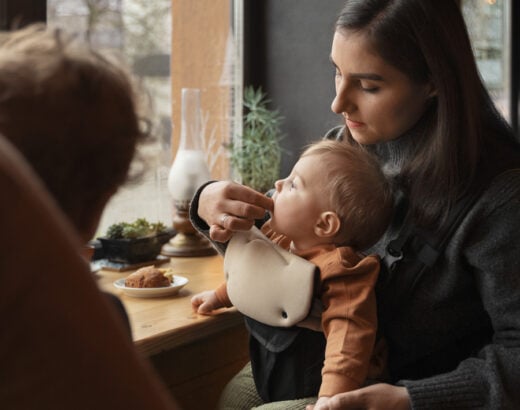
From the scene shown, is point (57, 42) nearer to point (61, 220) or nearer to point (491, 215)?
point (61, 220)

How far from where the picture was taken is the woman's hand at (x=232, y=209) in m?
1.58

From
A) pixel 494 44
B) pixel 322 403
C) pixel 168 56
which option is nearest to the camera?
pixel 322 403

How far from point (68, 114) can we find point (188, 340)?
1100 millimetres

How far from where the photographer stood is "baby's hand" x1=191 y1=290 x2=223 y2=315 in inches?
70.7

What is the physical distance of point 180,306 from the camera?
185 cm

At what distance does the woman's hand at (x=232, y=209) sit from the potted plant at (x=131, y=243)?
560mm

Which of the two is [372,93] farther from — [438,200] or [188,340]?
[188,340]

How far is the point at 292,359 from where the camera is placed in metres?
1.55

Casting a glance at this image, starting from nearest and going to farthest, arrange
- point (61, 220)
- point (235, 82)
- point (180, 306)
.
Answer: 1. point (61, 220)
2. point (180, 306)
3. point (235, 82)

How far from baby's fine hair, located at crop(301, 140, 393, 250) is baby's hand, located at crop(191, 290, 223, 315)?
405mm

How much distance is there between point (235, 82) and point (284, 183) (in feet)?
4.44

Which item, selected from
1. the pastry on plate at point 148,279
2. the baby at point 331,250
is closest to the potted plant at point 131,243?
the pastry on plate at point 148,279

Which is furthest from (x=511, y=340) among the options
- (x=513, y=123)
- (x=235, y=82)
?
(x=513, y=123)

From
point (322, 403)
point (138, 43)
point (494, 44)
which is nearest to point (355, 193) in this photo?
point (322, 403)
